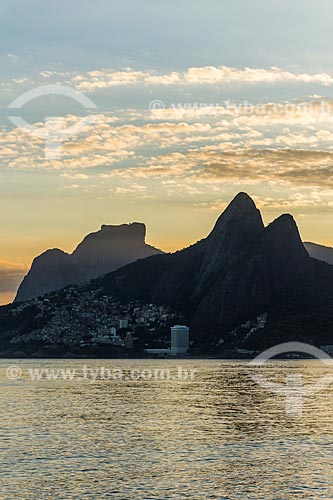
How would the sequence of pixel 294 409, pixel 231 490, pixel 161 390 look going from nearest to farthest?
pixel 231 490
pixel 294 409
pixel 161 390

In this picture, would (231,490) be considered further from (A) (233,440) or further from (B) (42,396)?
(B) (42,396)

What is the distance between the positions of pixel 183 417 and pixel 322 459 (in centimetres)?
4309

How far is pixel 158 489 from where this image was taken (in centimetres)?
6825

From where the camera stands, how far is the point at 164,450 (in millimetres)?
89250

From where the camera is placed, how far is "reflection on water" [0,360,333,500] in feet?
225

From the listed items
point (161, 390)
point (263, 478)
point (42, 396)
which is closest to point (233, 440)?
point (263, 478)

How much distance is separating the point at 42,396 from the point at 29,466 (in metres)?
95.0

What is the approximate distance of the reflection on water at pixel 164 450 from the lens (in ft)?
Result: 225

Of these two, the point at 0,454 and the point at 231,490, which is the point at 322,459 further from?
the point at 0,454

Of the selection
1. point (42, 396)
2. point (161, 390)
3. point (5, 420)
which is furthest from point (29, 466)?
point (161, 390)

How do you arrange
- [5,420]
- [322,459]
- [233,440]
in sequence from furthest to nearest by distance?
[5,420]
[233,440]
[322,459]

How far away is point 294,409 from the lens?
5482 inches

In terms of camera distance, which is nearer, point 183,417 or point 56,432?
point 56,432

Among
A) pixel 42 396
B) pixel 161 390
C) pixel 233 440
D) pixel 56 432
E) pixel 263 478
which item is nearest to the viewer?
pixel 263 478
